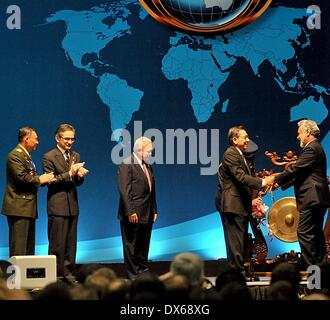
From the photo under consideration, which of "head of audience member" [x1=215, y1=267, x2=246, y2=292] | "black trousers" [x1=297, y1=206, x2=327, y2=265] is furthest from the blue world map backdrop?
"head of audience member" [x1=215, y1=267, x2=246, y2=292]

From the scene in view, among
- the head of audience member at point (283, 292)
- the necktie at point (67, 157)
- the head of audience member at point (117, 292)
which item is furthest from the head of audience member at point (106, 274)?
the necktie at point (67, 157)

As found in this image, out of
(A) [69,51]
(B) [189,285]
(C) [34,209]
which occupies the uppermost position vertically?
(A) [69,51]

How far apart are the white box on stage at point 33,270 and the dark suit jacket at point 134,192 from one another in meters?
1.10

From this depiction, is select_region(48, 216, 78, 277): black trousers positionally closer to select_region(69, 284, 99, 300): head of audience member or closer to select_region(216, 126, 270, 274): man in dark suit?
select_region(216, 126, 270, 274): man in dark suit

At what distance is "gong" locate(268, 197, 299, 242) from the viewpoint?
904cm

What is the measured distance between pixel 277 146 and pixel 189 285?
230 inches

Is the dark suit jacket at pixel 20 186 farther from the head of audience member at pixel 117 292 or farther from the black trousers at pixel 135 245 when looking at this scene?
the head of audience member at pixel 117 292

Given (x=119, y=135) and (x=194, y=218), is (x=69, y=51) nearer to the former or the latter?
(x=119, y=135)

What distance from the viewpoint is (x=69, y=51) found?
929cm

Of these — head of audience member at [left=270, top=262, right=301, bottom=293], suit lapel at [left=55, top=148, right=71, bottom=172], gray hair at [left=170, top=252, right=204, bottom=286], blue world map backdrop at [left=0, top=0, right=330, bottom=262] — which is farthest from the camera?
blue world map backdrop at [left=0, top=0, right=330, bottom=262]

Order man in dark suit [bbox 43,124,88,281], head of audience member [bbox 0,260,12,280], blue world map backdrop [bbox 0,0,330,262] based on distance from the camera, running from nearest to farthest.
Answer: head of audience member [bbox 0,260,12,280] < man in dark suit [bbox 43,124,88,281] < blue world map backdrop [bbox 0,0,330,262]

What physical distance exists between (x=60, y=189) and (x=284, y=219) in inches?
111

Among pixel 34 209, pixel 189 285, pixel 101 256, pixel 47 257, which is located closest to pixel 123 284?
pixel 189 285

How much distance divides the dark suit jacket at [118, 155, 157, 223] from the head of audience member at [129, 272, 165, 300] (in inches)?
149
